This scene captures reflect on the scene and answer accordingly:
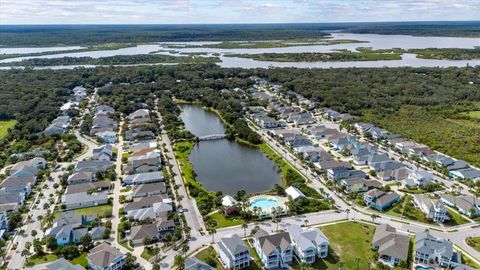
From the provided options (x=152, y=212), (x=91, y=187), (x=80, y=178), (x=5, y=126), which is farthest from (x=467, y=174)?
(x=5, y=126)

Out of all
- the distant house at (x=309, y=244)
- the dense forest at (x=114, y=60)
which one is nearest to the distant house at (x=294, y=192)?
the distant house at (x=309, y=244)

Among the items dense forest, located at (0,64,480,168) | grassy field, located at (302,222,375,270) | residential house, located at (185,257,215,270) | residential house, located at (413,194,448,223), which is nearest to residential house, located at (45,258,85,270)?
residential house, located at (185,257,215,270)

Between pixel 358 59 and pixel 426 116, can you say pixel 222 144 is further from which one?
pixel 358 59

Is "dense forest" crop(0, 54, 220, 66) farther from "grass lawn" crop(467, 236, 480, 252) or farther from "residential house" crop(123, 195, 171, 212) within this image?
"grass lawn" crop(467, 236, 480, 252)

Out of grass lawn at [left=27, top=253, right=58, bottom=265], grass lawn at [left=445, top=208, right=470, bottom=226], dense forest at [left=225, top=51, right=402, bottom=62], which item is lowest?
grass lawn at [left=445, top=208, right=470, bottom=226]

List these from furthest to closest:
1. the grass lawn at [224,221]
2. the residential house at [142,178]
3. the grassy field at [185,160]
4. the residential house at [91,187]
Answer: the grassy field at [185,160], the residential house at [142,178], the residential house at [91,187], the grass lawn at [224,221]

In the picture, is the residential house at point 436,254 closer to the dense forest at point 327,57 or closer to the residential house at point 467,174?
the residential house at point 467,174

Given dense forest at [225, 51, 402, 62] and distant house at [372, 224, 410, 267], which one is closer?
distant house at [372, 224, 410, 267]

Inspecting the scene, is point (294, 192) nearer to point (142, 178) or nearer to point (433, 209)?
point (433, 209)
